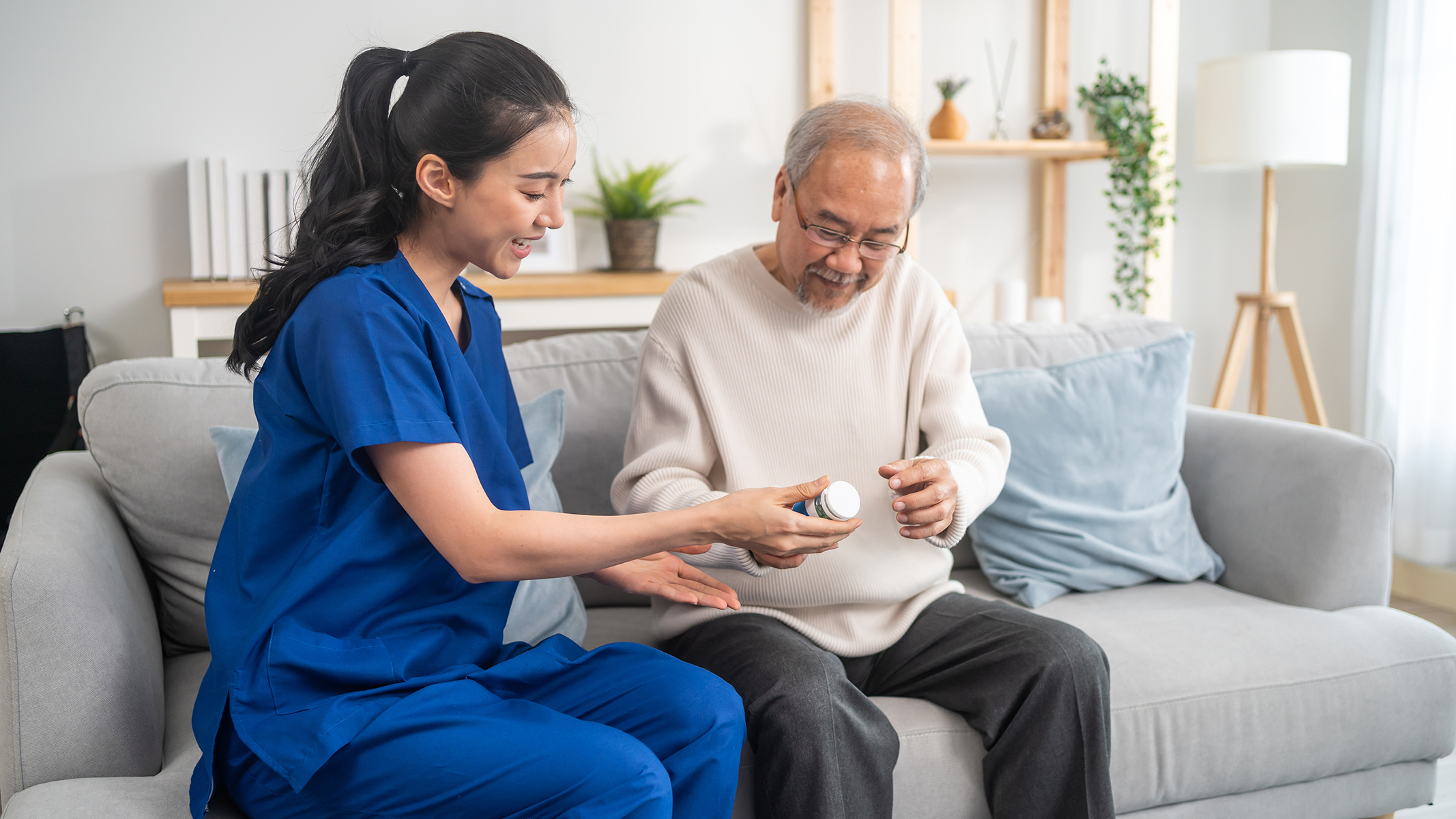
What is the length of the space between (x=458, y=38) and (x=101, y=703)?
83 cm

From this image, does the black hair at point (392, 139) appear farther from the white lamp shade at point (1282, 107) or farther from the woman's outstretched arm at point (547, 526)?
the white lamp shade at point (1282, 107)

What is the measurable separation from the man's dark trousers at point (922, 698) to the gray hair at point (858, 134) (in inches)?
23.5

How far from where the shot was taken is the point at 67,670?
1105mm

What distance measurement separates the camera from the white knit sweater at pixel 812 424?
1385 mm

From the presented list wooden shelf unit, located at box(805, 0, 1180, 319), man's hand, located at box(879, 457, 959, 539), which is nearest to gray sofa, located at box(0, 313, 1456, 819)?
man's hand, located at box(879, 457, 959, 539)

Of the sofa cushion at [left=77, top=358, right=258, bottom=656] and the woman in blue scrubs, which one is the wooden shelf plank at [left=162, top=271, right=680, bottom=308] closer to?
the sofa cushion at [left=77, top=358, right=258, bottom=656]

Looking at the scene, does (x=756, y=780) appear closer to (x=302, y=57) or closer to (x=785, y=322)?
(x=785, y=322)

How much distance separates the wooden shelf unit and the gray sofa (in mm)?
1378

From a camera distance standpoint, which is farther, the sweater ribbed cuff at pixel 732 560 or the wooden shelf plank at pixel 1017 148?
the wooden shelf plank at pixel 1017 148

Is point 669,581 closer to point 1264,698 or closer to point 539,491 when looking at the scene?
point 539,491

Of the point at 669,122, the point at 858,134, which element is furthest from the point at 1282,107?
the point at 858,134

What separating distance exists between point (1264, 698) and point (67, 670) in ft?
4.99

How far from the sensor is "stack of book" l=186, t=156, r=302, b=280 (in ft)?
8.89

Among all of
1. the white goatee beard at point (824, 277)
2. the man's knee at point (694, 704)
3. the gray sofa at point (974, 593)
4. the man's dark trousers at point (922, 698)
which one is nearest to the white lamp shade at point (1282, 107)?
the gray sofa at point (974, 593)
